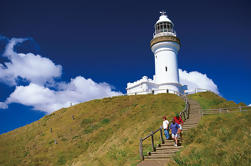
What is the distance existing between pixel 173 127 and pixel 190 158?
3.92 metres

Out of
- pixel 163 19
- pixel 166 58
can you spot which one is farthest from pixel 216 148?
pixel 163 19

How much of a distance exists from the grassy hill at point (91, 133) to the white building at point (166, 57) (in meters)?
4.56

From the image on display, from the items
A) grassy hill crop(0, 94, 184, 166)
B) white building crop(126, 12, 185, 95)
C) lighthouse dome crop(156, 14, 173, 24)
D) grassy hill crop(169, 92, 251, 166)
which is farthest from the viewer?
lighthouse dome crop(156, 14, 173, 24)

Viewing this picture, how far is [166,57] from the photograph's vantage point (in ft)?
124

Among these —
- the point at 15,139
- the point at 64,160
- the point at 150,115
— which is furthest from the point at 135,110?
the point at 15,139

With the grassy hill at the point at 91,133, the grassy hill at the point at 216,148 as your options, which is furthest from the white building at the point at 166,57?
the grassy hill at the point at 216,148

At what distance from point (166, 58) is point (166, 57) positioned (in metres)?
0.19

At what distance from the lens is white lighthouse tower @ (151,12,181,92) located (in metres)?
37.3

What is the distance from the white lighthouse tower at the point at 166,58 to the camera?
37312 mm

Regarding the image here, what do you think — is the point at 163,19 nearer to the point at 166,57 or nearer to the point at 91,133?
the point at 166,57

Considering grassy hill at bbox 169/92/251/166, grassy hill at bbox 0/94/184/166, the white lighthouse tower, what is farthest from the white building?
grassy hill at bbox 169/92/251/166

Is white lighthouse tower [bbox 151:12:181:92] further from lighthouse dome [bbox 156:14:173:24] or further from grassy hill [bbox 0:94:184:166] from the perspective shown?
grassy hill [bbox 0:94:184:166]

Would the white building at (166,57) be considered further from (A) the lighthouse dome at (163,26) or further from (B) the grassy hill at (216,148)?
(B) the grassy hill at (216,148)

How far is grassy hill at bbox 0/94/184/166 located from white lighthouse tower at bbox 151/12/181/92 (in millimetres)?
4838
